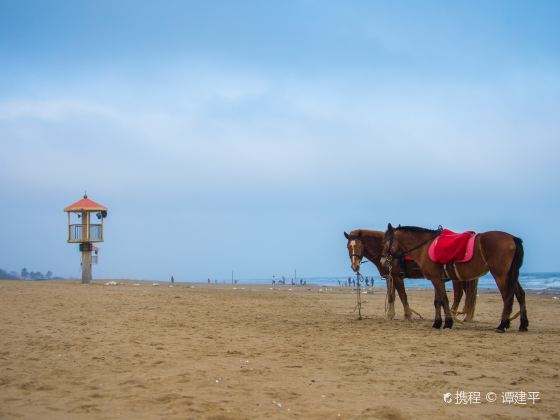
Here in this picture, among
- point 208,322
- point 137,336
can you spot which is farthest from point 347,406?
point 208,322

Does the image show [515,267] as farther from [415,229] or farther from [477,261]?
[415,229]

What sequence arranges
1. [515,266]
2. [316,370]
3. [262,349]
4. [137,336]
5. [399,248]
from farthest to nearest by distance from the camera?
1. [399,248]
2. [515,266]
3. [137,336]
4. [262,349]
5. [316,370]

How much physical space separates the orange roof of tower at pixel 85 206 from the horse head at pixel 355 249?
1935cm

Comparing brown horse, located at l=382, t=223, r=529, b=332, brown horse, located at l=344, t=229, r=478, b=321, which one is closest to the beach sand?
brown horse, located at l=382, t=223, r=529, b=332

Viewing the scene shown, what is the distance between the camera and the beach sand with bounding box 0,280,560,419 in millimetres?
5328

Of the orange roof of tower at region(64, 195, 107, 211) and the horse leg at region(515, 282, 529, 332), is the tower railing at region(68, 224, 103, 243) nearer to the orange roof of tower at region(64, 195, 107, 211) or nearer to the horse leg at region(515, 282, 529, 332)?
the orange roof of tower at region(64, 195, 107, 211)

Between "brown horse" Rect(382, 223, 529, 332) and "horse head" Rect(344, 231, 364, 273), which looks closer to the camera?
"brown horse" Rect(382, 223, 529, 332)

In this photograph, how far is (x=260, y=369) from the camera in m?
7.09

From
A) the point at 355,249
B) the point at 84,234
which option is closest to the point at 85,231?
the point at 84,234

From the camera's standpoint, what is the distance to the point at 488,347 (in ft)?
30.0

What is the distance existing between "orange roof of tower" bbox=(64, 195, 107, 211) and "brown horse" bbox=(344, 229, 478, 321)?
19.4m

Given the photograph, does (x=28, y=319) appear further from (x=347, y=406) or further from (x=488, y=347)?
(x=488, y=347)

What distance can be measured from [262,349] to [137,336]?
102 inches

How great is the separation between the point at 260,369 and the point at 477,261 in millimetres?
7072
